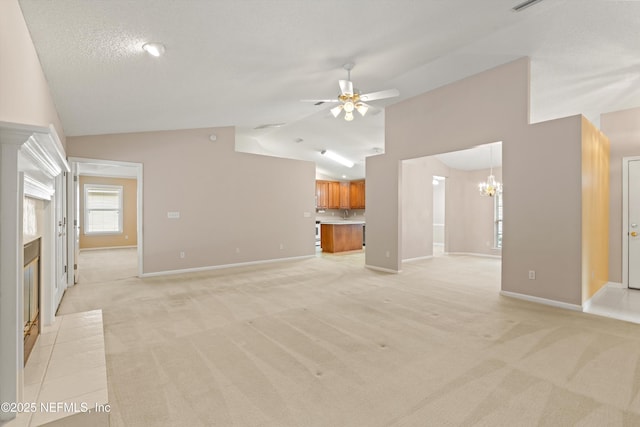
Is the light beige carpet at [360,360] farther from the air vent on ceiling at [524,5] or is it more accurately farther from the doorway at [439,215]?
the doorway at [439,215]

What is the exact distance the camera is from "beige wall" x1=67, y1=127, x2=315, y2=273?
18.3 feet

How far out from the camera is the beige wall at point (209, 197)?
18.3 ft

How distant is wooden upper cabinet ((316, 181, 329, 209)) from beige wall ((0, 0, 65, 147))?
865 centimetres

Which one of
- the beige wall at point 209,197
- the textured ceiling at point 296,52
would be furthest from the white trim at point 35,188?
the beige wall at point 209,197

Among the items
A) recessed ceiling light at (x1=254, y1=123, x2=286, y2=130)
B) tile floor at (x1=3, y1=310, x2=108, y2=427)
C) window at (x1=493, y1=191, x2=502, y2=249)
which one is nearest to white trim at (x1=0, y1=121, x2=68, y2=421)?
tile floor at (x1=3, y1=310, x2=108, y2=427)

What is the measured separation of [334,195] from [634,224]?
807 centimetres

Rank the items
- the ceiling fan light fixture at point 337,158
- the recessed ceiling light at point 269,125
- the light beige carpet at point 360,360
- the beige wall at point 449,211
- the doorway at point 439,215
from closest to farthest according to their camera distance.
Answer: the light beige carpet at point 360,360, the recessed ceiling light at point 269,125, the beige wall at point 449,211, the ceiling fan light fixture at point 337,158, the doorway at point 439,215

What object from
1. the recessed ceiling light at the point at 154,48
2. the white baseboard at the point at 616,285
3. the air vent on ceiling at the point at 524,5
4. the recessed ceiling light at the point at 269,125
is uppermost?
the air vent on ceiling at the point at 524,5

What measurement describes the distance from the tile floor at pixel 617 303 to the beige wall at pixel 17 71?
589 cm

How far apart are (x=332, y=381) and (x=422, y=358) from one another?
→ 831mm

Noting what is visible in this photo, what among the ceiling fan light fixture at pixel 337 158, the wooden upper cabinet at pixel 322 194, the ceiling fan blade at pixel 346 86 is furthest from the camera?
the wooden upper cabinet at pixel 322 194

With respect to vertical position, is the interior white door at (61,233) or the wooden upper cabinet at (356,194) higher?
the wooden upper cabinet at (356,194)

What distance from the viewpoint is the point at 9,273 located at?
1.67 m

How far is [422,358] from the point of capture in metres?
2.44
